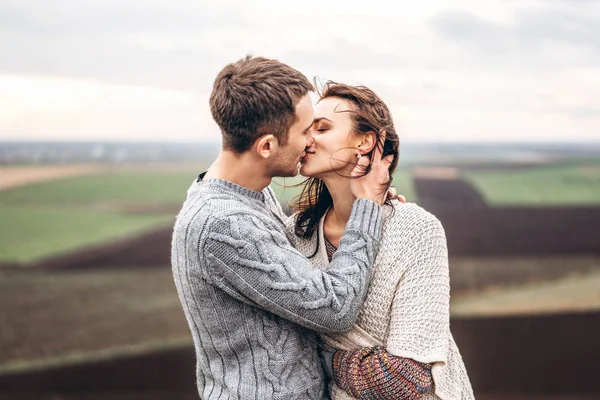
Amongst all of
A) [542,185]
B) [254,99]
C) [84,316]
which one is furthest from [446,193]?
[254,99]

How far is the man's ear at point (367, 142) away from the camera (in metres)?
2.89

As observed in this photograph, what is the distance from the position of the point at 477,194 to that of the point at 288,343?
107ft

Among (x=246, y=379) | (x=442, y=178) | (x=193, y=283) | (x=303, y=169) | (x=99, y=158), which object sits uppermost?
(x=303, y=169)

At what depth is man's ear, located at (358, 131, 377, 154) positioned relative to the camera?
114 inches

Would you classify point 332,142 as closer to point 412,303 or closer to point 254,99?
point 254,99

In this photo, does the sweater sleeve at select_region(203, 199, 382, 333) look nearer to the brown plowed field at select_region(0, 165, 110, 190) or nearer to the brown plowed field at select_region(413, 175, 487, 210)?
the brown plowed field at select_region(413, 175, 487, 210)

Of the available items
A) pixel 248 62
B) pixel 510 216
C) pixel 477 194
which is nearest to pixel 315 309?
pixel 248 62

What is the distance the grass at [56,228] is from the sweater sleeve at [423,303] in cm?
2191

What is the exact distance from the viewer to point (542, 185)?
3547cm

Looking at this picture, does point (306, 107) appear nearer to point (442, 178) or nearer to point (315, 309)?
point (315, 309)

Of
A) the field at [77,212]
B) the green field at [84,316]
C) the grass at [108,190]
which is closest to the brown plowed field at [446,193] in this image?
the field at [77,212]

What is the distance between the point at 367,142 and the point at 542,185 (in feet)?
115

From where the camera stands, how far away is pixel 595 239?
76.2ft

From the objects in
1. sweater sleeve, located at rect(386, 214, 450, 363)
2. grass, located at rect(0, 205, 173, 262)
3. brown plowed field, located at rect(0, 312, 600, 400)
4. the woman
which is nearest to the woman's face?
the woman
